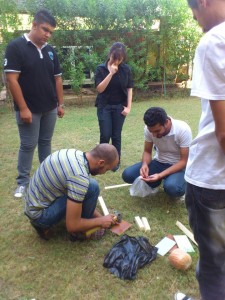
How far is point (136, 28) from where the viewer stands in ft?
30.7

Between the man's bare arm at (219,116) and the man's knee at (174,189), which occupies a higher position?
the man's bare arm at (219,116)

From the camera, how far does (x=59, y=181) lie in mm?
2463

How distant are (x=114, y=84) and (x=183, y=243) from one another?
2.39 meters

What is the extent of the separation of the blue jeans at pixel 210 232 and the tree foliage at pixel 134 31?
798 centimetres

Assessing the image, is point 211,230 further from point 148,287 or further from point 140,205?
point 140,205

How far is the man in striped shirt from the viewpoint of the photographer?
7.73ft

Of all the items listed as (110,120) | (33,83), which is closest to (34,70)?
(33,83)

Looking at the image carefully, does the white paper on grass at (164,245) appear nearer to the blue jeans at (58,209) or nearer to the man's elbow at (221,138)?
the blue jeans at (58,209)

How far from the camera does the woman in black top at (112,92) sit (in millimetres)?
3972

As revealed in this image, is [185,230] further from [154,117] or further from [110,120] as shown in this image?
[110,120]

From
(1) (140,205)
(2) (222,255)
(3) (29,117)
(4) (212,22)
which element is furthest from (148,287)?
(3) (29,117)

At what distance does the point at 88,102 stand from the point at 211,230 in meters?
8.48

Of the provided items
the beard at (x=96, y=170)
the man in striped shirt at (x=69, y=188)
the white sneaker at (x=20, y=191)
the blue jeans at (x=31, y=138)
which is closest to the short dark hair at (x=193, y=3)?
the man in striped shirt at (x=69, y=188)

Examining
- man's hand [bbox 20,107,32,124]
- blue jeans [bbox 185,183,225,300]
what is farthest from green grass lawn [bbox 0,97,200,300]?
man's hand [bbox 20,107,32,124]
